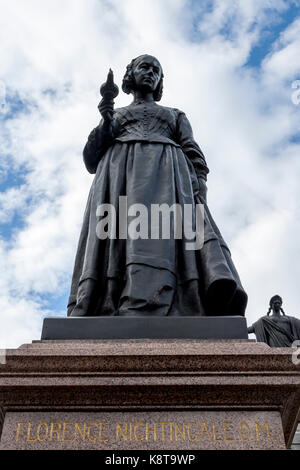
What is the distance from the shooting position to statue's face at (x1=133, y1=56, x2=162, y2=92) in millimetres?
9375

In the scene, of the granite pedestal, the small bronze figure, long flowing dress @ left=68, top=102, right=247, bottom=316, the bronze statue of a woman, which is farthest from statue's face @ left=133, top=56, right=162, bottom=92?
the small bronze figure

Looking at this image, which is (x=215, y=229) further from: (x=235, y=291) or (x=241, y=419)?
(x=241, y=419)

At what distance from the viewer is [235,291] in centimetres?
676

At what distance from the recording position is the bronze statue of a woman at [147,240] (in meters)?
6.70

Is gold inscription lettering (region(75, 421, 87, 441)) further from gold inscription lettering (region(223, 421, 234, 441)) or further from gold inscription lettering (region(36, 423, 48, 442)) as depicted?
gold inscription lettering (region(223, 421, 234, 441))

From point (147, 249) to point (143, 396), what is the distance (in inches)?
86.9

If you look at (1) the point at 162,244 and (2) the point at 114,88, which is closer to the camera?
(1) the point at 162,244

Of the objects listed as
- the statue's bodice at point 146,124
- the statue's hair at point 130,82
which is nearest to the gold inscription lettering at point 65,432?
the statue's bodice at point 146,124

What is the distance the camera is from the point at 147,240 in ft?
23.3

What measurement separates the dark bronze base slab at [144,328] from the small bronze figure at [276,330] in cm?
903

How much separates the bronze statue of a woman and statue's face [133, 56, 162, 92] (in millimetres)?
14
